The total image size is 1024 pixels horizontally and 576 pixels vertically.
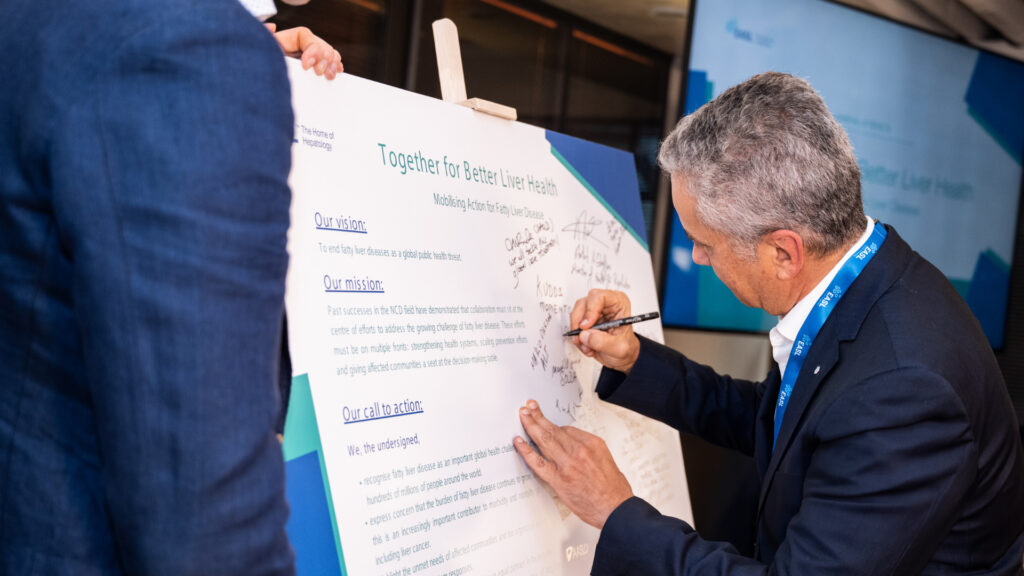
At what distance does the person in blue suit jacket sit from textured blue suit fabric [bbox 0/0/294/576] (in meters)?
0.88

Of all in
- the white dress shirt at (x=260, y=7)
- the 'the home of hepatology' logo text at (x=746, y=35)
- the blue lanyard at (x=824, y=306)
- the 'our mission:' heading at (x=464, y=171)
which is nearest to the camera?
the white dress shirt at (x=260, y=7)

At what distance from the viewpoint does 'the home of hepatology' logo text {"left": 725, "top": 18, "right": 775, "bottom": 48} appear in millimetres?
2781

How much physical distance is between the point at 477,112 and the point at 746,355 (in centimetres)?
232

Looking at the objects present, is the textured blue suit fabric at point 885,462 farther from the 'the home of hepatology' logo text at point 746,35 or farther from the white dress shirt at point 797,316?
the 'the home of hepatology' logo text at point 746,35

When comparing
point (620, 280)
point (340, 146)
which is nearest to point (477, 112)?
point (340, 146)

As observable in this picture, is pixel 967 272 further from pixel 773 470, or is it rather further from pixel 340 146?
pixel 340 146

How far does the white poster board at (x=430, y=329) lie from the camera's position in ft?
3.76

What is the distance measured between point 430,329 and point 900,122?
2.65 metres

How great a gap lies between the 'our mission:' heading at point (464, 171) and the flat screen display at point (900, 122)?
1.22 metres

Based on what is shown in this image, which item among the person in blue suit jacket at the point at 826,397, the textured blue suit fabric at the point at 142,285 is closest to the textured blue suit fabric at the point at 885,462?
the person in blue suit jacket at the point at 826,397

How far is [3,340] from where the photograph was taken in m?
0.68

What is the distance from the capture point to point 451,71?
1.53m

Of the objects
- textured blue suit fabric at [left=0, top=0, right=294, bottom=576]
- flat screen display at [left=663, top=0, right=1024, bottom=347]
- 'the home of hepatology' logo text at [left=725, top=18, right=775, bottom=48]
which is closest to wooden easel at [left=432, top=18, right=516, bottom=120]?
textured blue suit fabric at [left=0, top=0, right=294, bottom=576]

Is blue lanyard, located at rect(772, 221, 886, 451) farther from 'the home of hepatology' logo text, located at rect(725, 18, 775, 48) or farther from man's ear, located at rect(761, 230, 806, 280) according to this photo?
'the home of hepatology' logo text, located at rect(725, 18, 775, 48)
